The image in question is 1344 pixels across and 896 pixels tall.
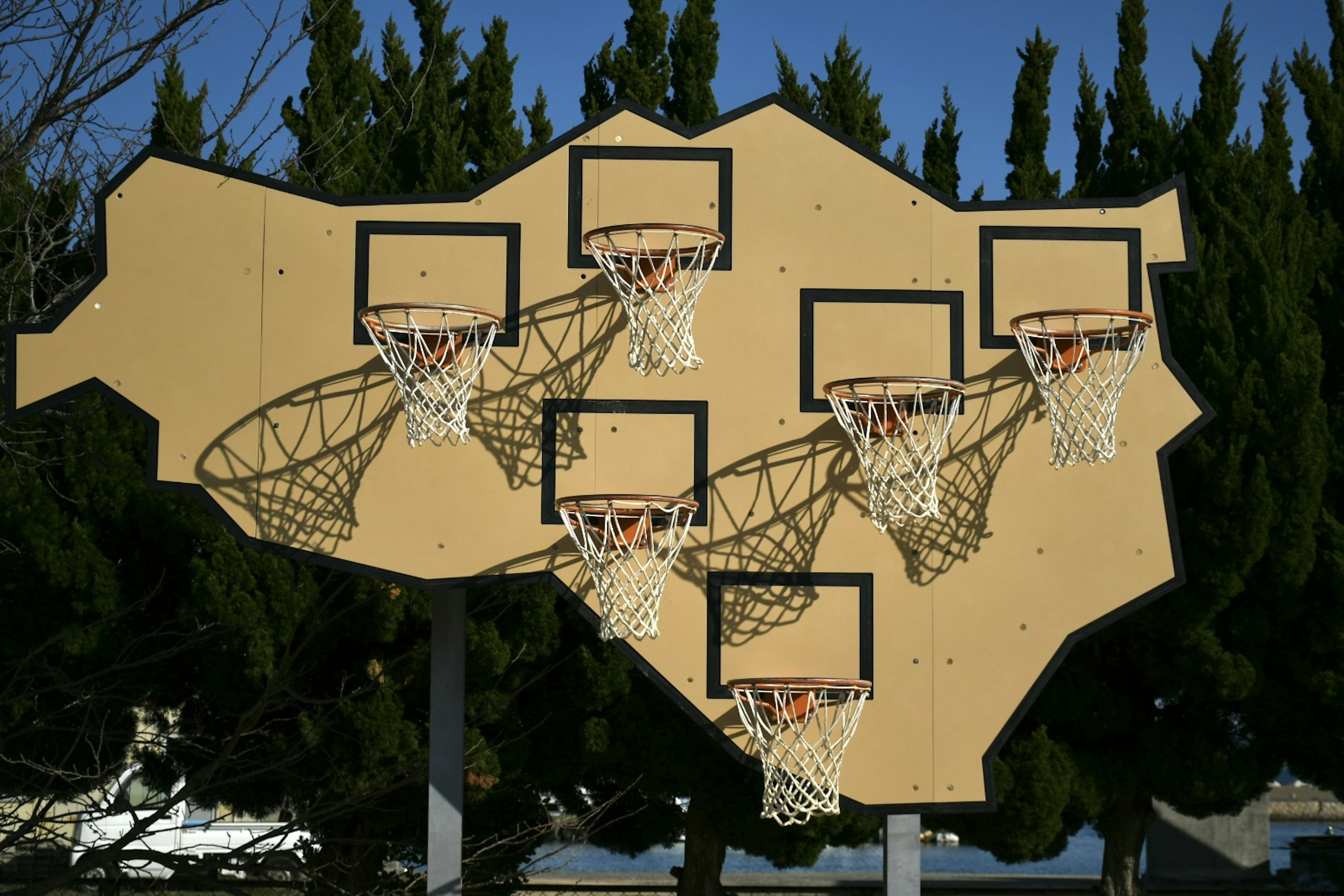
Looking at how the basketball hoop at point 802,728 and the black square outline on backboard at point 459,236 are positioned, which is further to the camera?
the black square outline on backboard at point 459,236

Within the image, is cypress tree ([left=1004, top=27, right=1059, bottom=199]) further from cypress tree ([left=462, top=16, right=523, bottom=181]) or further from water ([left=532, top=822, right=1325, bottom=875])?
water ([left=532, top=822, right=1325, bottom=875])

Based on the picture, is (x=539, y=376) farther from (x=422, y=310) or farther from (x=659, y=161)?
(x=659, y=161)

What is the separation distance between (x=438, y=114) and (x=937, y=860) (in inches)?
1414

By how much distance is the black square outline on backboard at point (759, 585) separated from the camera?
6.68 metres

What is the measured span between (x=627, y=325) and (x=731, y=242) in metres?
0.66

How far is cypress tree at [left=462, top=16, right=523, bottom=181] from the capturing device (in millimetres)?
11828

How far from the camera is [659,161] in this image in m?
7.02

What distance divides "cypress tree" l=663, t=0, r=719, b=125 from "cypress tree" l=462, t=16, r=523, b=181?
1333 mm

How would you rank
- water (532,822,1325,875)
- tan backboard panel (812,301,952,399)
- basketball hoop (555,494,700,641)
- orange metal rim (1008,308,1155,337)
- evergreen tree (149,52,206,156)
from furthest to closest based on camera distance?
1. water (532,822,1325,875)
2. evergreen tree (149,52,206,156)
3. tan backboard panel (812,301,952,399)
4. orange metal rim (1008,308,1155,337)
5. basketball hoop (555,494,700,641)

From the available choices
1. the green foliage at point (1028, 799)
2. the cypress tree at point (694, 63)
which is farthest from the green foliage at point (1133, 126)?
the green foliage at point (1028, 799)

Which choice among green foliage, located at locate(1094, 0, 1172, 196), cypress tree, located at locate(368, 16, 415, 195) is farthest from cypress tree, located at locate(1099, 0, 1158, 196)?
cypress tree, located at locate(368, 16, 415, 195)

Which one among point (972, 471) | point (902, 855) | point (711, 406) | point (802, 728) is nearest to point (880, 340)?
point (972, 471)

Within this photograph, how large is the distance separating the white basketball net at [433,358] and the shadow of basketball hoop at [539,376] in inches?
5.0

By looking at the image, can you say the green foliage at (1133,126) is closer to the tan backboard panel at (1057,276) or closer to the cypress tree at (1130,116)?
the cypress tree at (1130,116)
